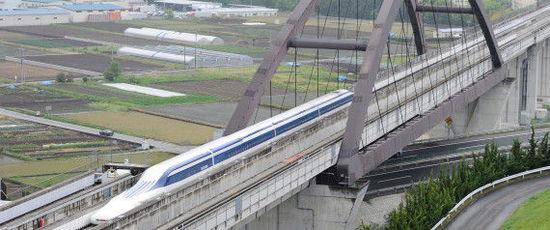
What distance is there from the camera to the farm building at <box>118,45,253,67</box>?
16862cm

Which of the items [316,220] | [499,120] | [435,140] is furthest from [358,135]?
[499,120]

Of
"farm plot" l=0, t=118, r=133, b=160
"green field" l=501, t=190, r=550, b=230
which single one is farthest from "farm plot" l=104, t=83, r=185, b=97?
"green field" l=501, t=190, r=550, b=230

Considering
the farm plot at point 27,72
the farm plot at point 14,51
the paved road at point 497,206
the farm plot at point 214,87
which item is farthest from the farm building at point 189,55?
A: the paved road at point 497,206

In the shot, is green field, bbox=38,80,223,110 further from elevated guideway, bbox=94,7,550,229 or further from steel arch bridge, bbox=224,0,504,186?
steel arch bridge, bbox=224,0,504,186

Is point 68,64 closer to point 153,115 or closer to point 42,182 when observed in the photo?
point 153,115

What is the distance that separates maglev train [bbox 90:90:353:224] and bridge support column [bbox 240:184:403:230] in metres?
3.67

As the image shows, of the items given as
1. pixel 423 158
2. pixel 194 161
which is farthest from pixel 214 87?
pixel 194 161

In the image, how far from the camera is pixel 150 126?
365 feet

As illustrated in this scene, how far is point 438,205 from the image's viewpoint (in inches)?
2318

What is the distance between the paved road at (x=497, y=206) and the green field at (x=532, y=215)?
52 centimetres

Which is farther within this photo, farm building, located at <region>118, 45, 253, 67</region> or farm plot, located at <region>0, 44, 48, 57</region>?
farm plot, located at <region>0, 44, 48, 57</region>

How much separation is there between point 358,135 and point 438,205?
5.48m

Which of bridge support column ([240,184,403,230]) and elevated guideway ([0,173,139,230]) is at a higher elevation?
elevated guideway ([0,173,139,230])

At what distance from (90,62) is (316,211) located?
4488 inches
